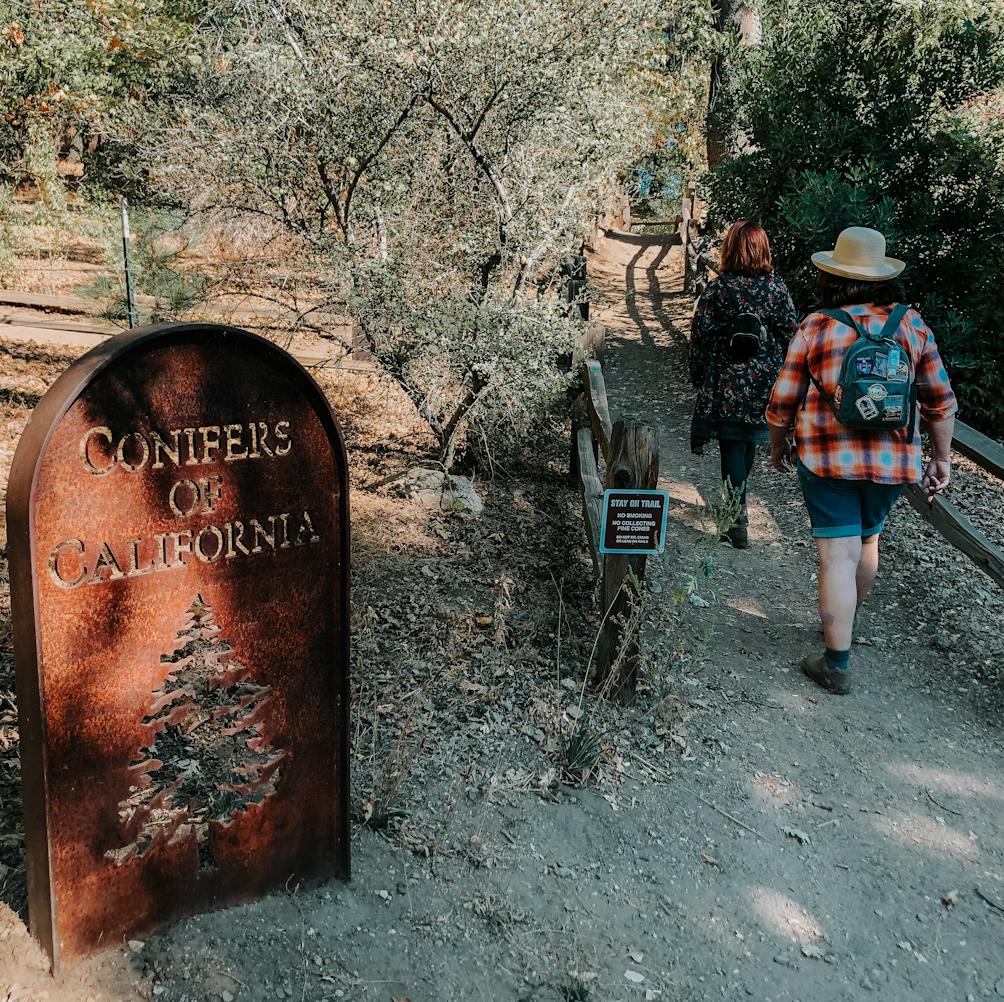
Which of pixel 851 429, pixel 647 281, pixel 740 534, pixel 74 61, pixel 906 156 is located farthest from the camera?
pixel 647 281

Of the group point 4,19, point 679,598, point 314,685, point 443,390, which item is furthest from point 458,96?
point 4,19

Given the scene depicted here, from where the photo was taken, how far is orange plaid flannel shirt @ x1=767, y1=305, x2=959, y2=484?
414 centimetres

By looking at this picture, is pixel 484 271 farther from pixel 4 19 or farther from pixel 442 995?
pixel 4 19

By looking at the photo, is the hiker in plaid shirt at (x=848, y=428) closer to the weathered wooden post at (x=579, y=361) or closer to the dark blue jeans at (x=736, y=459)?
the dark blue jeans at (x=736, y=459)

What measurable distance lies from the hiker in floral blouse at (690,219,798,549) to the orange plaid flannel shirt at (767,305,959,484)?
4.40ft

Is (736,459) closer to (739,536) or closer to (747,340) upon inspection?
(739,536)

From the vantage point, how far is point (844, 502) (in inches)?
168

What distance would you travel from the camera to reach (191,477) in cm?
244

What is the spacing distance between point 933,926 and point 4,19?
44.3ft

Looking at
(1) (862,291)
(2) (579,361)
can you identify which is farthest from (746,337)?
(2) (579,361)

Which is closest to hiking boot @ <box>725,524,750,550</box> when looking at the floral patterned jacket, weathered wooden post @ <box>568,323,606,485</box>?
the floral patterned jacket

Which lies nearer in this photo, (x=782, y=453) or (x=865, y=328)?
(x=865, y=328)

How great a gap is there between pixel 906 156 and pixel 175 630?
337 inches

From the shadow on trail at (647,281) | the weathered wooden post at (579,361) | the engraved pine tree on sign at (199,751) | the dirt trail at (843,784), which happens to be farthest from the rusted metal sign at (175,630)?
the shadow on trail at (647,281)
